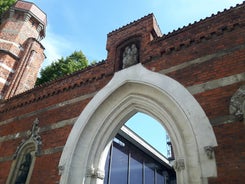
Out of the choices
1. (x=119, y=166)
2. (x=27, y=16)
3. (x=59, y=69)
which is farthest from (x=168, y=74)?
(x=59, y=69)

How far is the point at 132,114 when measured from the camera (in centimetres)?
703

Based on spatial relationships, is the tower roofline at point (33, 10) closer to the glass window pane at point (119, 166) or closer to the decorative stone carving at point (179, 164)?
the glass window pane at point (119, 166)

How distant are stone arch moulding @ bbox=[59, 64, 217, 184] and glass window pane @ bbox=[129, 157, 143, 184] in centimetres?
411

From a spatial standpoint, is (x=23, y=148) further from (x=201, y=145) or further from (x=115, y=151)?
(x=201, y=145)

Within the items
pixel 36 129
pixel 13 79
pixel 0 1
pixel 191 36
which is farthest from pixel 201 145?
pixel 0 1

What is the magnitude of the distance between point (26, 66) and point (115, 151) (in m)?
6.85

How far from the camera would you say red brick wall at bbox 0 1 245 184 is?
491 centimetres

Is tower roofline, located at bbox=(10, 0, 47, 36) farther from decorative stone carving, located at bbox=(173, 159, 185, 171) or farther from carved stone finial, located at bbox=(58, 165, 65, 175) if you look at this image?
decorative stone carving, located at bbox=(173, 159, 185, 171)

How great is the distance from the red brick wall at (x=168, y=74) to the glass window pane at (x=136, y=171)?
14.1 feet

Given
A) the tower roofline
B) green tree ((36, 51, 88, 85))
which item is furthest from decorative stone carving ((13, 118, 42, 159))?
green tree ((36, 51, 88, 85))

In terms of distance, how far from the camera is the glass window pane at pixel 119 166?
9131 mm

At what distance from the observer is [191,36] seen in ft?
21.4

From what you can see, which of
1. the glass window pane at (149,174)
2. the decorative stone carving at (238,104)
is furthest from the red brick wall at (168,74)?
the glass window pane at (149,174)

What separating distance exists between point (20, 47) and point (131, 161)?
828 centimetres
